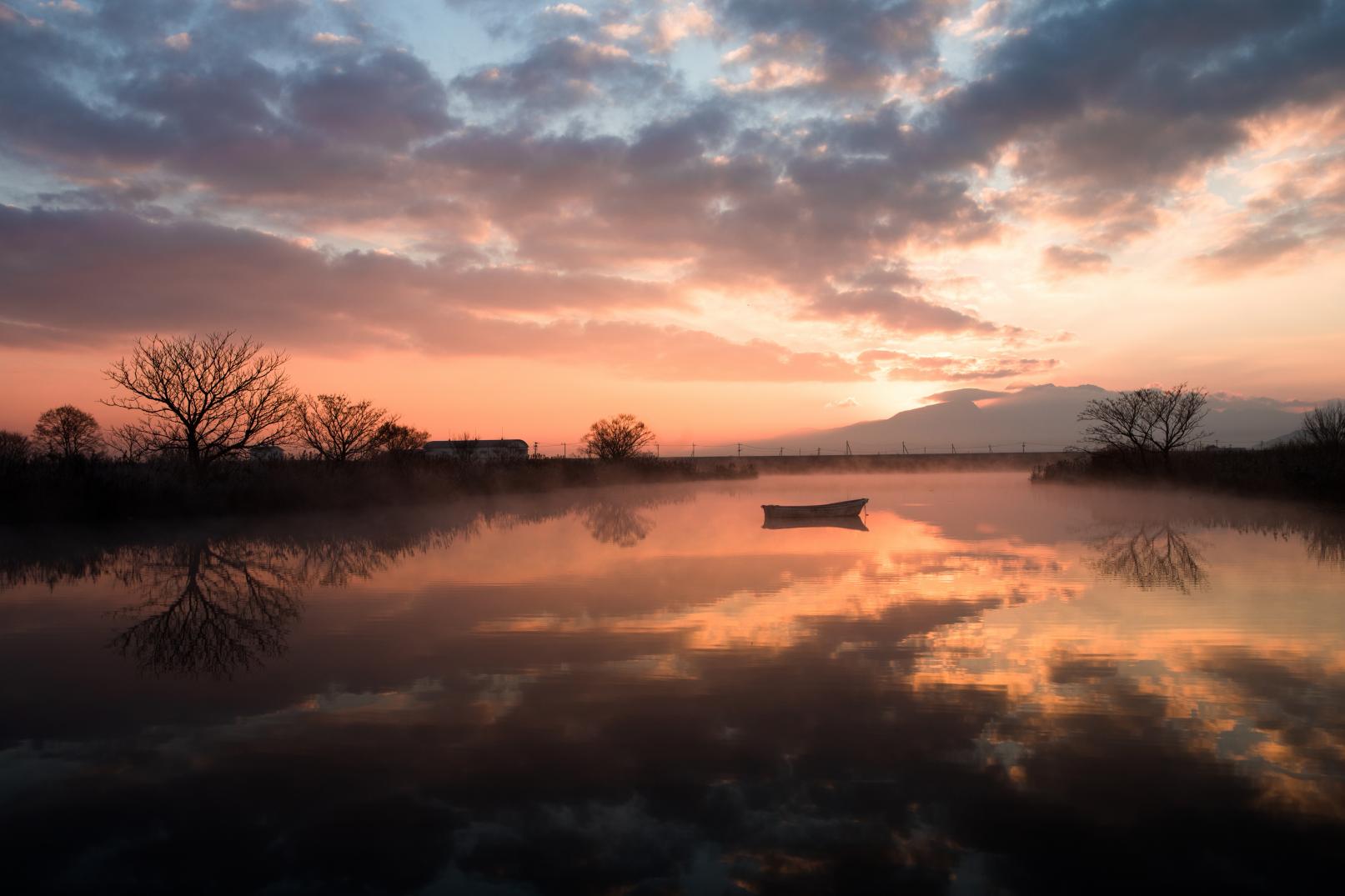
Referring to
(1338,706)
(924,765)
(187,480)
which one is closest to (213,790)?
(924,765)

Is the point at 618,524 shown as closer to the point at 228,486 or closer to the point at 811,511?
the point at 811,511

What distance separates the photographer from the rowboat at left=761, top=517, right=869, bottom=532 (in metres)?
26.0

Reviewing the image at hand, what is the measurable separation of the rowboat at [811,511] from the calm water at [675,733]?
42.1ft

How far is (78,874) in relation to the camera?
4289 millimetres

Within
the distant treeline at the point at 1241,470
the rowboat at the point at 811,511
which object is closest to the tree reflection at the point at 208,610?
the rowboat at the point at 811,511

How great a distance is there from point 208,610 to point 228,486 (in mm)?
19133

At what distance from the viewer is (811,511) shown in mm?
28250

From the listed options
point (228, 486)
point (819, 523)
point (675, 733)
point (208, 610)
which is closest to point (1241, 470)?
point (819, 523)

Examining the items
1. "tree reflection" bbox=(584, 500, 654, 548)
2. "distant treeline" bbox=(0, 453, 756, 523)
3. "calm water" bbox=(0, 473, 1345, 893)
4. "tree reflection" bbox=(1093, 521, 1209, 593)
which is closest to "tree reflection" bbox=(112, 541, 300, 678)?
"calm water" bbox=(0, 473, 1345, 893)

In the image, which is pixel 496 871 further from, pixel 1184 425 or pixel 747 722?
pixel 1184 425

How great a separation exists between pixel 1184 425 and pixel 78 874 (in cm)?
4801

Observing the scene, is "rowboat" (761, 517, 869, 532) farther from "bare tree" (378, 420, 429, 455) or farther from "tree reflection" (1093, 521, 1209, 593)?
"bare tree" (378, 420, 429, 455)

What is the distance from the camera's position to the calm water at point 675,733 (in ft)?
14.5

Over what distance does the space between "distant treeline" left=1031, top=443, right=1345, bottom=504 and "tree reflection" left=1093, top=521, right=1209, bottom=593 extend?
13.7 meters
